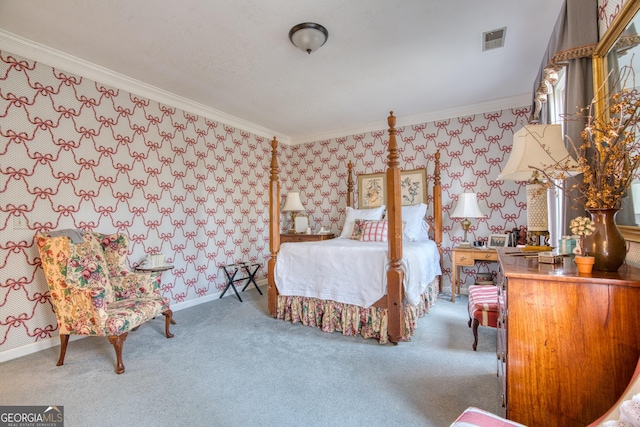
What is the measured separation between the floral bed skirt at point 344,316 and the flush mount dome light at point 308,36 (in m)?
2.27

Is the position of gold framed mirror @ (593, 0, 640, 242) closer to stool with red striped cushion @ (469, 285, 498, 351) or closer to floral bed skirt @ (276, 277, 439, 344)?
stool with red striped cushion @ (469, 285, 498, 351)

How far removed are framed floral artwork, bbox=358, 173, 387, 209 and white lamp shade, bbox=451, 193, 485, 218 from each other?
1.18 metres

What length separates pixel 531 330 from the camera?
1.14 m

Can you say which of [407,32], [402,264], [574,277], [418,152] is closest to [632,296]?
[574,277]

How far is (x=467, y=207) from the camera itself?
3.72 metres

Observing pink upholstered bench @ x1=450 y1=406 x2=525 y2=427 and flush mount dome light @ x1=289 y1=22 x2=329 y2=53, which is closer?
pink upholstered bench @ x1=450 y1=406 x2=525 y2=427

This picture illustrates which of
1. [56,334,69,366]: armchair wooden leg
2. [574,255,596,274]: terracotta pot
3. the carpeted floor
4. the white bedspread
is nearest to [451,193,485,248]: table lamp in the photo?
the white bedspread

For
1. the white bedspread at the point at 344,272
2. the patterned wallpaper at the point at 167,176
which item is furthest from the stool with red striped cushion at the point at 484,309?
the patterned wallpaper at the point at 167,176

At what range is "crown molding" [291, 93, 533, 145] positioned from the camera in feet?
12.3

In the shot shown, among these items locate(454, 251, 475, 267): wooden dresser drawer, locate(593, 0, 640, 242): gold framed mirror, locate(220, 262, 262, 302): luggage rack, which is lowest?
locate(220, 262, 262, 302): luggage rack

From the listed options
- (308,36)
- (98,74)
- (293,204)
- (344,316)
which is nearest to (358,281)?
(344,316)

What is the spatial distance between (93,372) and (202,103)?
313cm

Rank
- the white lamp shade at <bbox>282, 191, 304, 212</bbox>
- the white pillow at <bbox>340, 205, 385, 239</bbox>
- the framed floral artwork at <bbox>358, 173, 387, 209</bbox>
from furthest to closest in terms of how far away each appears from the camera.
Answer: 1. the white lamp shade at <bbox>282, 191, 304, 212</bbox>
2. the framed floral artwork at <bbox>358, 173, 387, 209</bbox>
3. the white pillow at <bbox>340, 205, 385, 239</bbox>

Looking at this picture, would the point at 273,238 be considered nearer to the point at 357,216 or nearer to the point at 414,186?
the point at 357,216
